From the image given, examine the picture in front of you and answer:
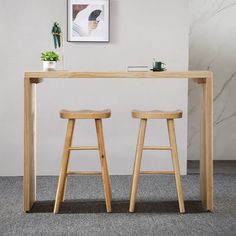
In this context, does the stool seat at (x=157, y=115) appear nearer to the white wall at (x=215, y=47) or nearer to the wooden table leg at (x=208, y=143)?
the wooden table leg at (x=208, y=143)

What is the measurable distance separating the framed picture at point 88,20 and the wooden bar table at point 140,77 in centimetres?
122

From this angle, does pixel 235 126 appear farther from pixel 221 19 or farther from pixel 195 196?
pixel 195 196

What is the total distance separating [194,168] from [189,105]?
28.8 inches

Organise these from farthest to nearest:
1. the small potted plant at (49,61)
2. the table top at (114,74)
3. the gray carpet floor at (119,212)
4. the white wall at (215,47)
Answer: the white wall at (215,47) < the small potted plant at (49,61) < the table top at (114,74) < the gray carpet floor at (119,212)

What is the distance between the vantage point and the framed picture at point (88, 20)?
17.4ft

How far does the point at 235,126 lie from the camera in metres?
6.25

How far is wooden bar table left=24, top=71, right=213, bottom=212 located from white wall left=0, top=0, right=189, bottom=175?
1177 mm

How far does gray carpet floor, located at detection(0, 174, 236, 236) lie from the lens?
143 inches

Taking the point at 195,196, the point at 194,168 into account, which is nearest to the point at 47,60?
the point at 195,196

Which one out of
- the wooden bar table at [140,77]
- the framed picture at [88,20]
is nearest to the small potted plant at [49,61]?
the wooden bar table at [140,77]

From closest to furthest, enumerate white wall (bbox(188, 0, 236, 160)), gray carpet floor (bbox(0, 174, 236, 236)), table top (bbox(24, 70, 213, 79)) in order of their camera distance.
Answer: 1. gray carpet floor (bbox(0, 174, 236, 236))
2. table top (bbox(24, 70, 213, 79))
3. white wall (bbox(188, 0, 236, 160))

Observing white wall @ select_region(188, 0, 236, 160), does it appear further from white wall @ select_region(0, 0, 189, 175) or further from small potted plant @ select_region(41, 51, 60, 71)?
small potted plant @ select_region(41, 51, 60, 71)

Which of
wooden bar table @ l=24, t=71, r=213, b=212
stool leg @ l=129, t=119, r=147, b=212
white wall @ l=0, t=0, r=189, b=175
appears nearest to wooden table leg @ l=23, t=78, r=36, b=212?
wooden bar table @ l=24, t=71, r=213, b=212

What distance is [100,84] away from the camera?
5.45m
